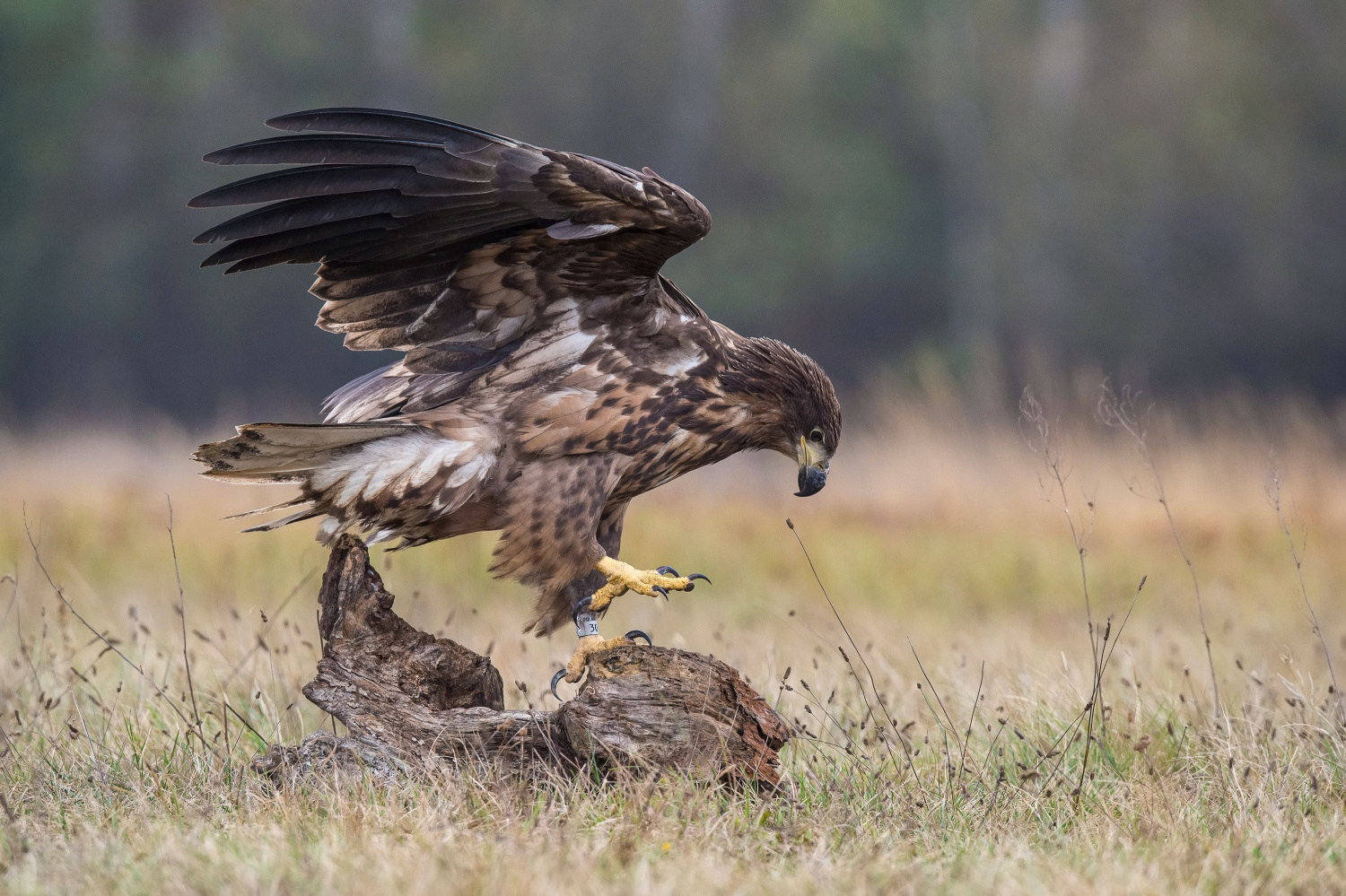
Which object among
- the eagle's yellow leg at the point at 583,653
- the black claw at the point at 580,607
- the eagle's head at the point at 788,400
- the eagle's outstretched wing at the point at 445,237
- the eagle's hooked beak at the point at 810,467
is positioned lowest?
the eagle's yellow leg at the point at 583,653

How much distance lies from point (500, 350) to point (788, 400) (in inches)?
35.8

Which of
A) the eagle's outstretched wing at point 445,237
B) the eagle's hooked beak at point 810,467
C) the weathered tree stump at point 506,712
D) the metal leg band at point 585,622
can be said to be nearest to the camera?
the weathered tree stump at point 506,712

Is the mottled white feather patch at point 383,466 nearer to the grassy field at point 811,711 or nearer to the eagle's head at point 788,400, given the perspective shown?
the grassy field at point 811,711

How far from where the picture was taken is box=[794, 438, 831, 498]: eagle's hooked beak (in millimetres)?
4445

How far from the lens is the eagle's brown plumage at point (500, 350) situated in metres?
3.64

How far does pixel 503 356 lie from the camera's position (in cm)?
417

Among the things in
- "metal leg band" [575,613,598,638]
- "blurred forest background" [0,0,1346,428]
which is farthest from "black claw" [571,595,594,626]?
"blurred forest background" [0,0,1346,428]

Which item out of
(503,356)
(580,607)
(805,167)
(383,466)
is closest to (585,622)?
(580,607)

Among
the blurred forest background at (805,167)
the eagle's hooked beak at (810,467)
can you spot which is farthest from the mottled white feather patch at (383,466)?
the blurred forest background at (805,167)

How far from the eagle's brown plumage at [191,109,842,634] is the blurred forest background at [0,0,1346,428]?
1611 cm

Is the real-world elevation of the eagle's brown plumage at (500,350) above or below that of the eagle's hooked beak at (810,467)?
above

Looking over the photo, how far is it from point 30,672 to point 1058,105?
20.3 metres

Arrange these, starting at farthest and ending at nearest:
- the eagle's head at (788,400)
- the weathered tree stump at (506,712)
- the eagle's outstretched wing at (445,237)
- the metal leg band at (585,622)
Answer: the eagle's head at (788,400), the metal leg band at (585,622), the eagle's outstretched wing at (445,237), the weathered tree stump at (506,712)

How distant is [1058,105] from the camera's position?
22031 mm
